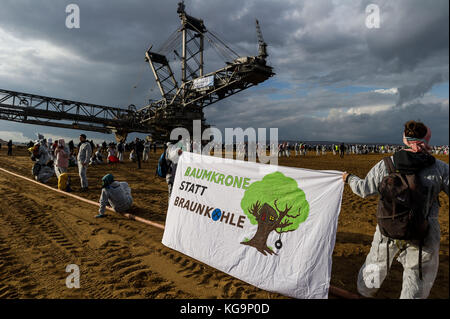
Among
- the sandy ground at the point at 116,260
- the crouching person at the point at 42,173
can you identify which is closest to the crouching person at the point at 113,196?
Answer: the sandy ground at the point at 116,260

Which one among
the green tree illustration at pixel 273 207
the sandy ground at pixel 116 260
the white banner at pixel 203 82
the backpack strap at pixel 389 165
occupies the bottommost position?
the sandy ground at pixel 116 260

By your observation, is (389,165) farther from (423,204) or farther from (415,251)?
(415,251)

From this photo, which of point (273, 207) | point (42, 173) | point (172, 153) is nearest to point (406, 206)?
point (273, 207)

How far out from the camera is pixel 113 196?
5656 mm

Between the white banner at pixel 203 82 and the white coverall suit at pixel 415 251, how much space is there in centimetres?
2184

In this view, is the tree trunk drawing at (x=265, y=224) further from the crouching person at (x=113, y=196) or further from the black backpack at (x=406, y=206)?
the crouching person at (x=113, y=196)

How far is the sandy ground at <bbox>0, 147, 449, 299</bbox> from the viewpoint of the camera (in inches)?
115

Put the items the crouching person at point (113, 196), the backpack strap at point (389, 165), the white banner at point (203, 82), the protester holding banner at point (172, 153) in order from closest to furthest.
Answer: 1. the backpack strap at point (389, 165)
2. the protester holding banner at point (172, 153)
3. the crouching person at point (113, 196)
4. the white banner at point (203, 82)

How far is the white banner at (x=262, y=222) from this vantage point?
8.63 ft

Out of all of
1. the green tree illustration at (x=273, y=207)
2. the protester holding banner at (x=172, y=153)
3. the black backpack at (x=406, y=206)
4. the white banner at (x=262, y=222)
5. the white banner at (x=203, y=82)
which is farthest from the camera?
the white banner at (x=203, y=82)

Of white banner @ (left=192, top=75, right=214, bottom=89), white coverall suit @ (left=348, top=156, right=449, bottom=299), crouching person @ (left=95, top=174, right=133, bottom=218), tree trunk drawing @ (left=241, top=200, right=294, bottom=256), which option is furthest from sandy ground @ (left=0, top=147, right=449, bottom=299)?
white banner @ (left=192, top=75, right=214, bottom=89)

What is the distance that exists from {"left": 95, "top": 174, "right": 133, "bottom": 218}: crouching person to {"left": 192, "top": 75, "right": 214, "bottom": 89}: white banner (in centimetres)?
1875

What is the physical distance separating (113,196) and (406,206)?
18.6ft
